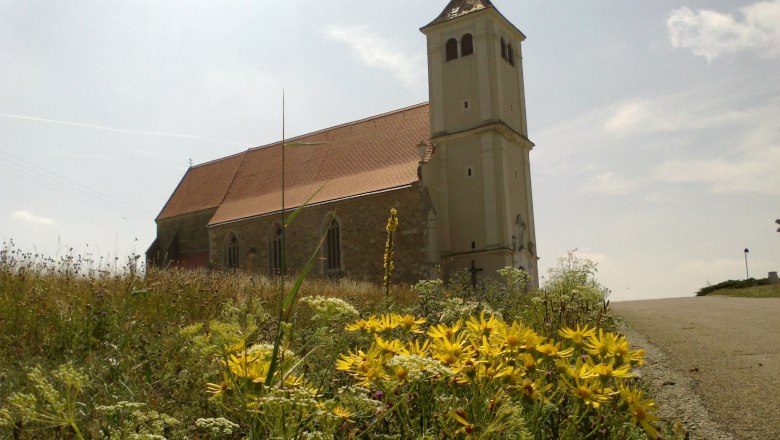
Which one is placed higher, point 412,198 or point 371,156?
point 371,156

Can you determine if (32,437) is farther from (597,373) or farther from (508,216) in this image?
(508,216)

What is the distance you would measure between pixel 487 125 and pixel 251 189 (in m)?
12.7

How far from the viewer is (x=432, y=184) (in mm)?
28953

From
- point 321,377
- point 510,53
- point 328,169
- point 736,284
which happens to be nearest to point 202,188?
point 328,169

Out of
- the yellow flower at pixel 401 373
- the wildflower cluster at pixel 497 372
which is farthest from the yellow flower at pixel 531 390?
the yellow flower at pixel 401 373

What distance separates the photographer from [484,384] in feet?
8.09

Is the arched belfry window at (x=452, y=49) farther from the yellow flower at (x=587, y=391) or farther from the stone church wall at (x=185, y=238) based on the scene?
the yellow flower at (x=587, y=391)

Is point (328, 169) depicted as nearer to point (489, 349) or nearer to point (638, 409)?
point (489, 349)

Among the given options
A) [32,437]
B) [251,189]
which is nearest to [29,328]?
[32,437]

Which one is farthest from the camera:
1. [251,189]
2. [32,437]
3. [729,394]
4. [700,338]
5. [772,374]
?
[251,189]

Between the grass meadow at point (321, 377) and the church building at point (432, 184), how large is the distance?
2064 centimetres

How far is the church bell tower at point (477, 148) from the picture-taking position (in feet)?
92.2

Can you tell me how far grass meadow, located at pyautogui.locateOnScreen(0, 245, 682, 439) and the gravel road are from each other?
69cm

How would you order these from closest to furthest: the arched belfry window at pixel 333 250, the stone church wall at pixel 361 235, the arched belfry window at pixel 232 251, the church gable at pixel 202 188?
the stone church wall at pixel 361 235 → the arched belfry window at pixel 333 250 → the arched belfry window at pixel 232 251 → the church gable at pixel 202 188
